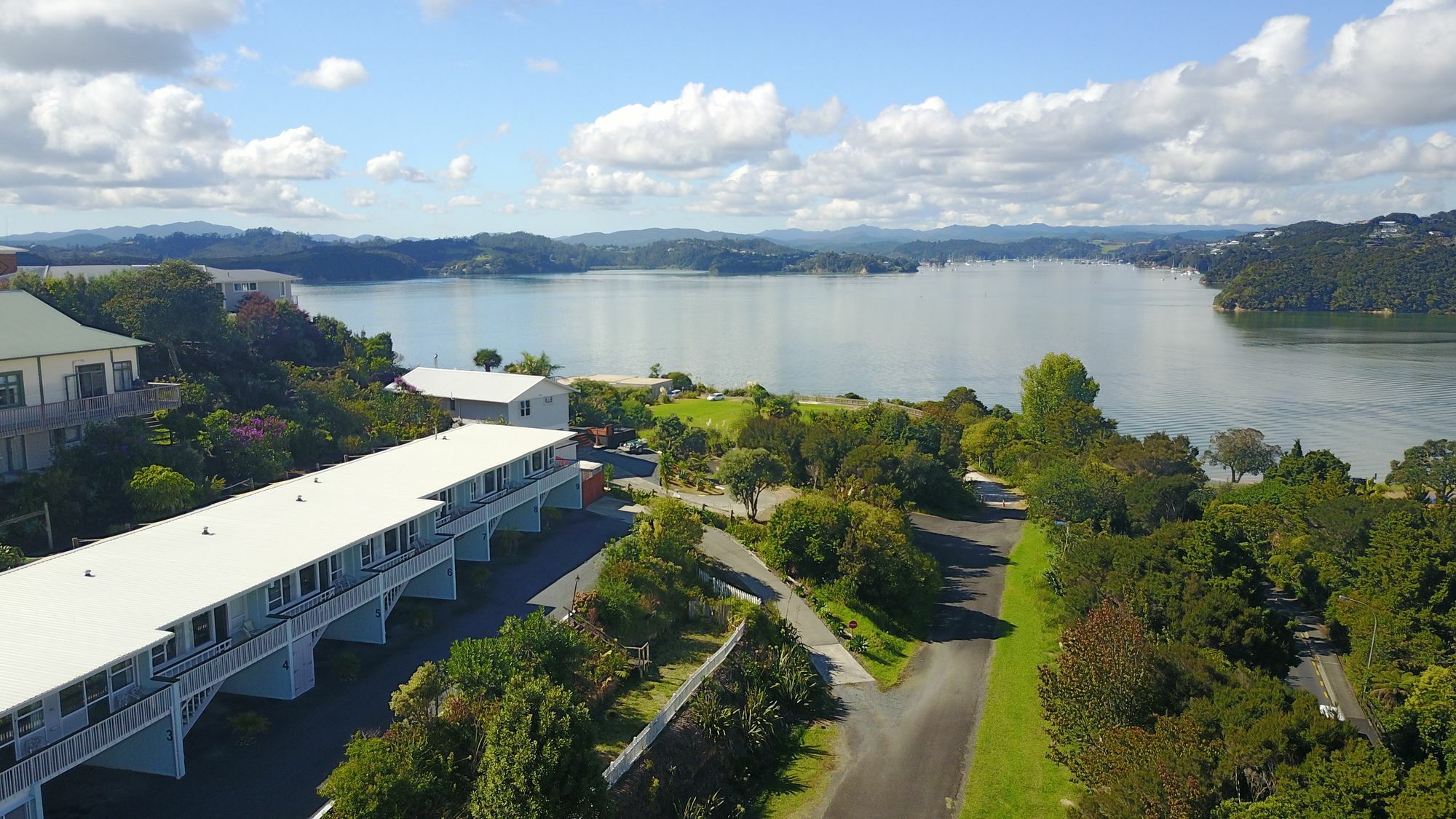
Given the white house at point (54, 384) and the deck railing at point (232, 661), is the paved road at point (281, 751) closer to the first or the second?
the deck railing at point (232, 661)

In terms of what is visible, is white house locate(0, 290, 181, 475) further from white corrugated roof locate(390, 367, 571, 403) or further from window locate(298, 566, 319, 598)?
white corrugated roof locate(390, 367, 571, 403)

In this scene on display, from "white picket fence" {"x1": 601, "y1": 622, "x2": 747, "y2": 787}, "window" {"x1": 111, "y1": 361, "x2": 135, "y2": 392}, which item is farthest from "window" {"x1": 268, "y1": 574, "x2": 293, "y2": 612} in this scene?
"window" {"x1": 111, "y1": 361, "x2": 135, "y2": 392}

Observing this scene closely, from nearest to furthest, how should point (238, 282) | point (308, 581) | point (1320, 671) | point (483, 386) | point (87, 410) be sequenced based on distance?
1. point (308, 581)
2. point (1320, 671)
3. point (87, 410)
4. point (483, 386)
5. point (238, 282)

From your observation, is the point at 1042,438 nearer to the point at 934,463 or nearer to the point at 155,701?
the point at 934,463

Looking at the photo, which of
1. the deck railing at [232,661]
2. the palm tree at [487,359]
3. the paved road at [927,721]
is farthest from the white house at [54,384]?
the palm tree at [487,359]

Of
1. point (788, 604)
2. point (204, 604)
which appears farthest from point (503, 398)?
point (204, 604)

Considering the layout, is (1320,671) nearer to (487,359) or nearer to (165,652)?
(165,652)
